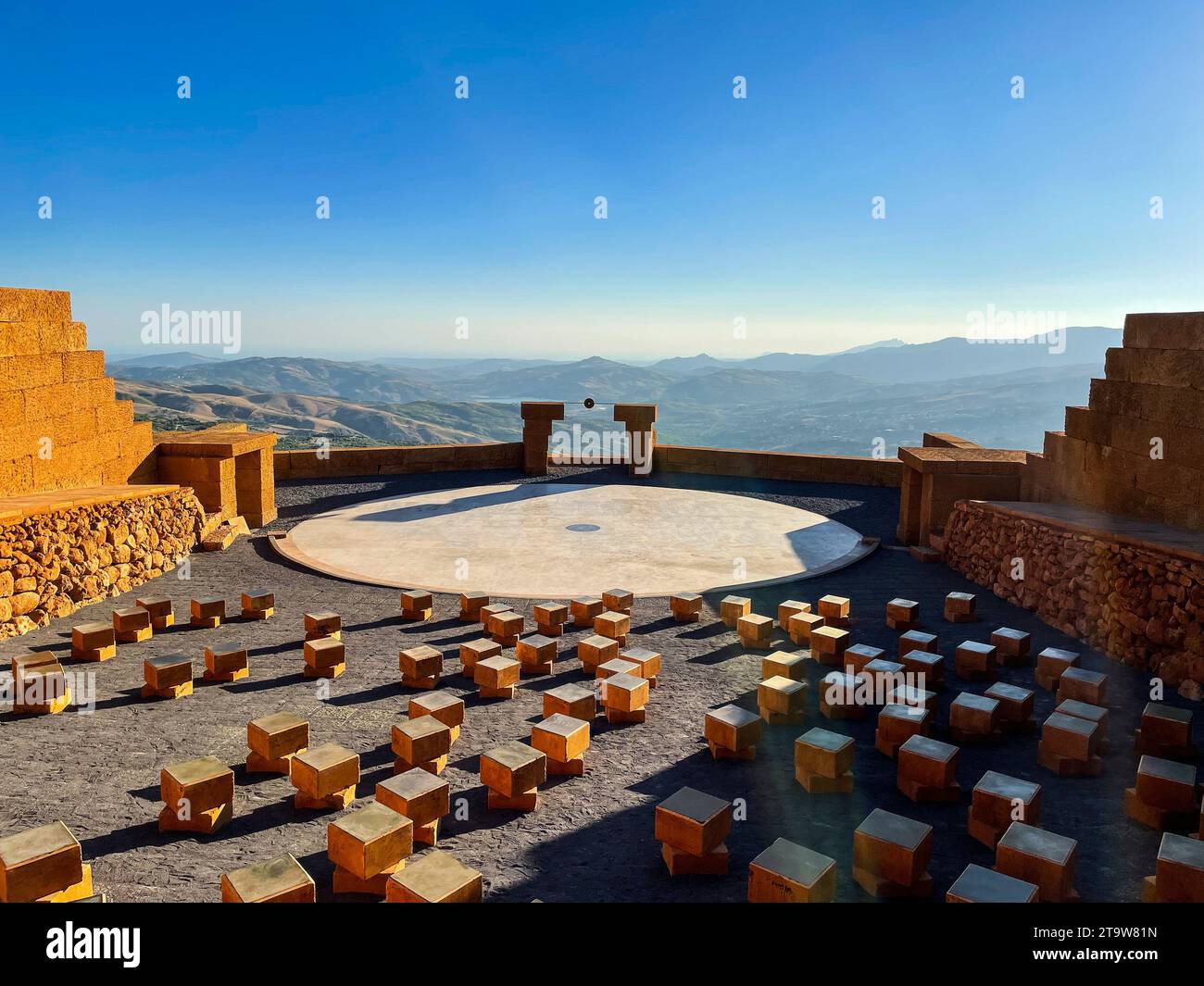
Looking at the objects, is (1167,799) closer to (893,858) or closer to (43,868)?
(893,858)

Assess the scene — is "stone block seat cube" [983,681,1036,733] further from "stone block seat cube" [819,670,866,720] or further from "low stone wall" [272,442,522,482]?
"low stone wall" [272,442,522,482]

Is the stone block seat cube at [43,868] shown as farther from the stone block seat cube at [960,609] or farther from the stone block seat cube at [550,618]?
the stone block seat cube at [960,609]

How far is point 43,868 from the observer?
2.97 meters

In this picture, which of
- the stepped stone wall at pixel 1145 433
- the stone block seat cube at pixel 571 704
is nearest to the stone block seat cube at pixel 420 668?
the stone block seat cube at pixel 571 704

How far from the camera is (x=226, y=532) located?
10219 mm

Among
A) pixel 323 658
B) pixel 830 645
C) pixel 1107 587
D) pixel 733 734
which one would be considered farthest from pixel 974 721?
pixel 323 658

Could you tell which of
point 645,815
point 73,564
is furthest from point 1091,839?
point 73,564

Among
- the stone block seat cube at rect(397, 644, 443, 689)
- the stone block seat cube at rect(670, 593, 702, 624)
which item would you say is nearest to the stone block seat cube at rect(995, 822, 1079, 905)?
the stone block seat cube at rect(397, 644, 443, 689)

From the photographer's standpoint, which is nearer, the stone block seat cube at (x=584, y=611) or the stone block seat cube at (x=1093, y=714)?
the stone block seat cube at (x=1093, y=714)

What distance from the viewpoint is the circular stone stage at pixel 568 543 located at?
8.73m

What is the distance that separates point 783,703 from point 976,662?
188 centimetres

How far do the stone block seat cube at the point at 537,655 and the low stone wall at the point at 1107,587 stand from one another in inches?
196

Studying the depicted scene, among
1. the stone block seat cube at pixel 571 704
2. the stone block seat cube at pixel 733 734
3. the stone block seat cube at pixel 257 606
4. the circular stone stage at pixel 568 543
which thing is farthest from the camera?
the circular stone stage at pixel 568 543
